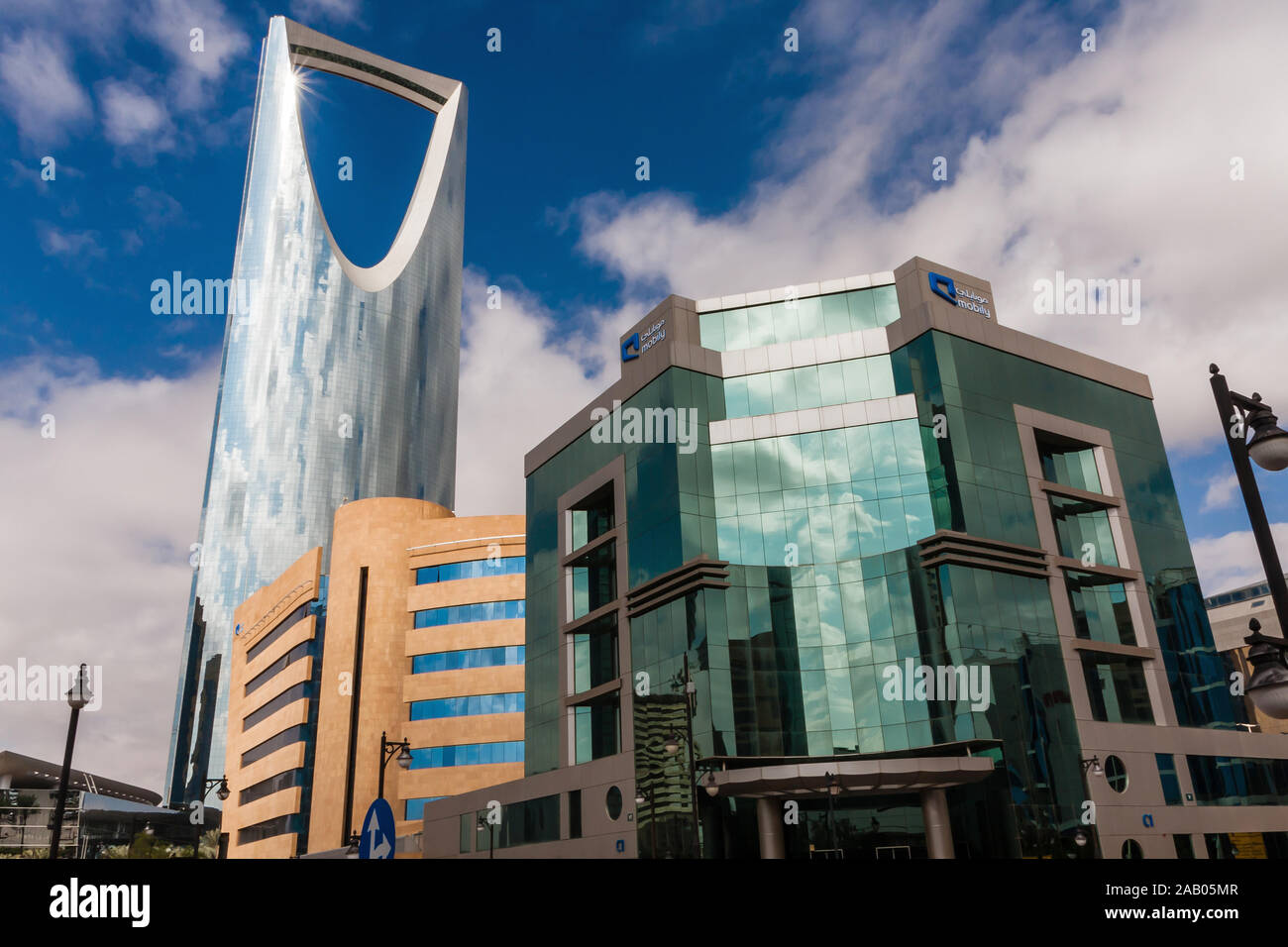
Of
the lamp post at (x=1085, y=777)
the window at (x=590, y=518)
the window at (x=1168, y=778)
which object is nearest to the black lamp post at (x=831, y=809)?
the lamp post at (x=1085, y=777)

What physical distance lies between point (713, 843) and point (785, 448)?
19229 millimetres

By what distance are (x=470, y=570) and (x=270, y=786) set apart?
33694mm

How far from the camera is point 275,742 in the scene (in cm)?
9669

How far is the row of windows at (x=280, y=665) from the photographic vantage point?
9356cm

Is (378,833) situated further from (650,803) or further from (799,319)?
(799,319)

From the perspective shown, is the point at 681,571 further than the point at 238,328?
No

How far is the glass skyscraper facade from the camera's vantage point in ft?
133

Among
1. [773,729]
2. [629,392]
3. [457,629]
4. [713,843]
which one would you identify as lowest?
[713,843]

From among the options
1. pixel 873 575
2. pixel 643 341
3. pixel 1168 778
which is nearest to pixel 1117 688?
pixel 1168 778

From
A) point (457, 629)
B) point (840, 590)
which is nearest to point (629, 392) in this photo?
point (840, 590)
